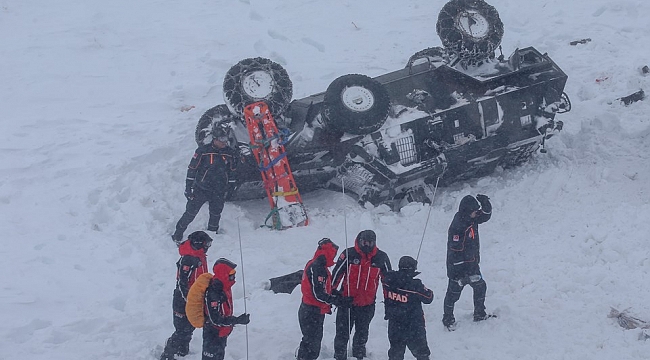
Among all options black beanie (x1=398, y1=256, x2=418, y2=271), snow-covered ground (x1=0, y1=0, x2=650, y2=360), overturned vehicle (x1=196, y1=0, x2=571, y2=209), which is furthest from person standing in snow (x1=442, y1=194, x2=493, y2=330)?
overturned vehicle (x1=196, y1=0, x2=571, y2=209)

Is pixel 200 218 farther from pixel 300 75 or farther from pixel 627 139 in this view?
pixel 627 139

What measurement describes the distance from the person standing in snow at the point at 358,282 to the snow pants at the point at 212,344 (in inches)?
46.4

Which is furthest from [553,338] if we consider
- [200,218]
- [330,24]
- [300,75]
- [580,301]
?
[330,24]

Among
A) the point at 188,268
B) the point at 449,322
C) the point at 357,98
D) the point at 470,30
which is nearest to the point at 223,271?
the point at 188,268

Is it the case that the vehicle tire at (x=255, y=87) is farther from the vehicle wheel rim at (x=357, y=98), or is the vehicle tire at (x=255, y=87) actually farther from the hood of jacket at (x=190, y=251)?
the hood of jacket at (x=190, y=251)

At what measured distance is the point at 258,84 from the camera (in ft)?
31.1

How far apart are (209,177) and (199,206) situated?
43cm

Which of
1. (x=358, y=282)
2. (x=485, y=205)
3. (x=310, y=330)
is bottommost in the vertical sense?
(x=310, y=330)

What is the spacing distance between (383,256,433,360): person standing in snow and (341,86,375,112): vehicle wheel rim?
11.5 feet

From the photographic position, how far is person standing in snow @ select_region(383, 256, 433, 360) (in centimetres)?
606

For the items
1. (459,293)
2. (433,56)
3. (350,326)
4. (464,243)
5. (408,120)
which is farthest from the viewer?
(433,56)

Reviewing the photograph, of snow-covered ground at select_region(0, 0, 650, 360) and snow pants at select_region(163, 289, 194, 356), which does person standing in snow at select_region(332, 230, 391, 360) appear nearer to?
snow-covered ground at select_region(0, 0, 650, 360)

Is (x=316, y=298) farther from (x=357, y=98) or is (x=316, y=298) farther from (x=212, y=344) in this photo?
(x=357, y=98)

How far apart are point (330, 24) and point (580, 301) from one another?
9.41 m
